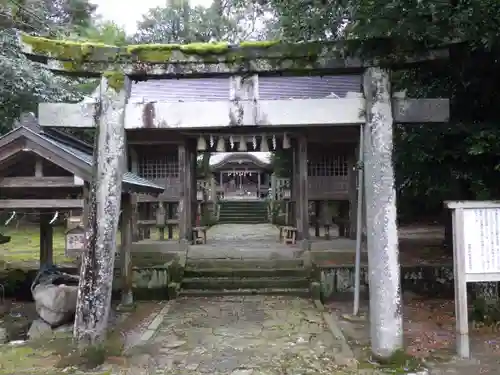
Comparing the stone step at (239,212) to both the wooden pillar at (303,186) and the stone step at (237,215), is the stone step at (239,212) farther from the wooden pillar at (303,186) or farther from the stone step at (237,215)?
the wooden pillar at (303,186)

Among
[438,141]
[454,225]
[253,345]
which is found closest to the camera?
[454,225]

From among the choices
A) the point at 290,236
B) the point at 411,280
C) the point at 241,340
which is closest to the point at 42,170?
the point at 241,340

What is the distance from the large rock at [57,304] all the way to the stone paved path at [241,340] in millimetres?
1735

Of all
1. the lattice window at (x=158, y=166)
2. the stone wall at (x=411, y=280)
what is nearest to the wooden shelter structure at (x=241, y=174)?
the lattice window at (x=158, y=166)

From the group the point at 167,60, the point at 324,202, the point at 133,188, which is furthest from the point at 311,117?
the point at 324,202

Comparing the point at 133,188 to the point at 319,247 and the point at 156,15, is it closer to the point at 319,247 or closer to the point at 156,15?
the point at 319,247

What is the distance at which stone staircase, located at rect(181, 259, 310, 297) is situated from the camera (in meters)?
11.5

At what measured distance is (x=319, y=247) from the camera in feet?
44.9

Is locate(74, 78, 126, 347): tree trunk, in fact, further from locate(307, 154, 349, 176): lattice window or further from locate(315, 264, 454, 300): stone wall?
locate(307, 154, 349, 176): lattice window

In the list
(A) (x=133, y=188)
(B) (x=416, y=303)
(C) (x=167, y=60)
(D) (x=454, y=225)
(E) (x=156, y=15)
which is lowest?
(B) (x=416, y=303)

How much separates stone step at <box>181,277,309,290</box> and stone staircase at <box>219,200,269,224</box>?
1477 cm

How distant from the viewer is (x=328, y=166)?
1553cm

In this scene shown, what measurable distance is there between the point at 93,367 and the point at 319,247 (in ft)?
27.7

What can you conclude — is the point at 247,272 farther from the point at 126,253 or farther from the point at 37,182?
→ the point at 37,182
